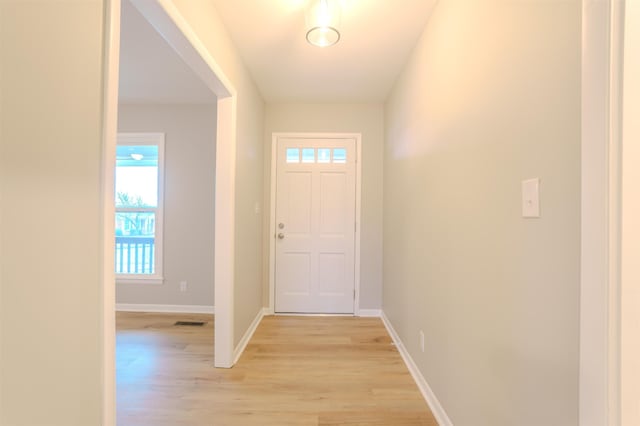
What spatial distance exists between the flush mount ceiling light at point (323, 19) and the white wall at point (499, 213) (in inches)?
25.1

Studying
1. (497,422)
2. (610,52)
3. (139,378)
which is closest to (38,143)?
(610,52)

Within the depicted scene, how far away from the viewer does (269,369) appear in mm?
2115

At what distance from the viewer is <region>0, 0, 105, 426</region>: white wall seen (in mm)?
662

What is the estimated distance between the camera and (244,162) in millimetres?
2471

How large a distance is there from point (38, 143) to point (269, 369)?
77.9 inches

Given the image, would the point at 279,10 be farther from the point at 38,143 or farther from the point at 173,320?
the point at 173,320

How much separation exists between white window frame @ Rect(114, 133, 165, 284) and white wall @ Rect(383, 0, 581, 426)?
115 inches

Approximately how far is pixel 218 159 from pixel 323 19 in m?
1.18

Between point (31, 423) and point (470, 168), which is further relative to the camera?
point (470, 168)

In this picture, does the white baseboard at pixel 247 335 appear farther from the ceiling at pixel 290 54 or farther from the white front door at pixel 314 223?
the ceiling at pixel 290 54

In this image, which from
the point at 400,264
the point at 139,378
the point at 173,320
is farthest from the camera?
the point at 173,320

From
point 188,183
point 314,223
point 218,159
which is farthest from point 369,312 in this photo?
point 188,183

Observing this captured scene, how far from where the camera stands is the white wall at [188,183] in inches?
131

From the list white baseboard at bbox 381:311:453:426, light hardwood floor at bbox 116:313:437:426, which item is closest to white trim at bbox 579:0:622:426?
white baseboard at bbox 381:311:453:426
